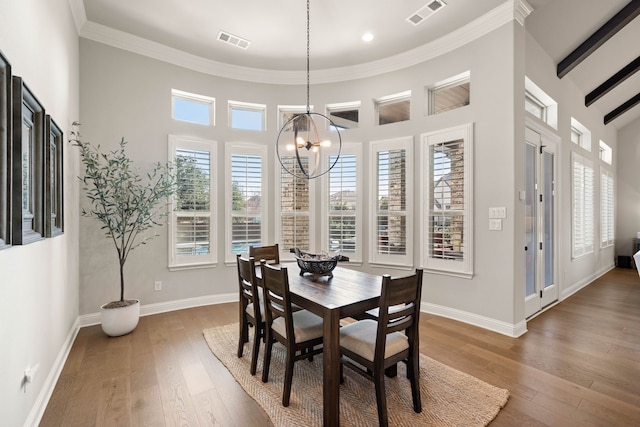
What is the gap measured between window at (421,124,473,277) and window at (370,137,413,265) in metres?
0.24

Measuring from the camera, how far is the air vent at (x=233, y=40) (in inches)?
151

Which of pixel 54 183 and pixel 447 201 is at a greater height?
pixel 54 183

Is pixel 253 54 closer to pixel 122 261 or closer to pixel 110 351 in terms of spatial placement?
pixel 122 261

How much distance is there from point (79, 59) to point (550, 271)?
6.90m

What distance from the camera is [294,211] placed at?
487 centimetres

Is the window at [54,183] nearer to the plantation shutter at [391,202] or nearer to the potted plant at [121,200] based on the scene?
the potted plant at [121,200]

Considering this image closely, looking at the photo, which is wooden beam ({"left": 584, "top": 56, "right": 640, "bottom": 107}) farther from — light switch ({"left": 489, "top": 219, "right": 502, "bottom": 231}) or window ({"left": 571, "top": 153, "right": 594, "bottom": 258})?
light switch ({"left": 489, "top": 219, "right": 502, "bottom": 231})

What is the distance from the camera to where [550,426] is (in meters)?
1.94

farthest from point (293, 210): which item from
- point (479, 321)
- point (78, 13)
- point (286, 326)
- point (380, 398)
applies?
point (78, 13)

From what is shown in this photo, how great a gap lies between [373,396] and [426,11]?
3.89 meters

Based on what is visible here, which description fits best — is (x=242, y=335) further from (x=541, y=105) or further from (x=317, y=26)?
(x=541, y=105)

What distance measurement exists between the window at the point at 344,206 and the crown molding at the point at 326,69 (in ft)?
3.86

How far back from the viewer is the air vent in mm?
3839

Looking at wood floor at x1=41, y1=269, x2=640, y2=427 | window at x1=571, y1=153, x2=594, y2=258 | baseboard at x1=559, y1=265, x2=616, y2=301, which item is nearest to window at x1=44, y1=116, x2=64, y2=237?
wood floor at x1=41, y1=269, x2=640, y2=427
